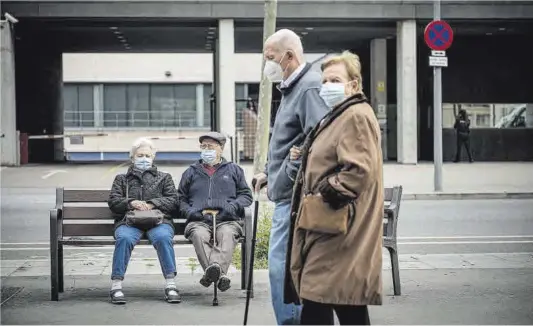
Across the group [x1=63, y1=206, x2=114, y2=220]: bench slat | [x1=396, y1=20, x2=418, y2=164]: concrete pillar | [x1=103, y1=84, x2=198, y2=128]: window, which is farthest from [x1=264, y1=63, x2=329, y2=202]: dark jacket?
[x1=103, y1=84, x2=198, y2=128]: window

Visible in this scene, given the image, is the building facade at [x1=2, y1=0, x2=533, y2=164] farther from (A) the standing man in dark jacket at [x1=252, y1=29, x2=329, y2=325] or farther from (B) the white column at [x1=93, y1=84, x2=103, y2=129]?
(A) the standing man in dark jacket at [x1=252, y1=29, x2=329, y2=325]

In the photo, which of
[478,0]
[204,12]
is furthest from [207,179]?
[478,0]

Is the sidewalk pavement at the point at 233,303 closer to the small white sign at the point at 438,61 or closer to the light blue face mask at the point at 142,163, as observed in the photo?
the light blue face mask at the point at 142,163

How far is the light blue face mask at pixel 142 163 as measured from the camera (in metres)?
8.18

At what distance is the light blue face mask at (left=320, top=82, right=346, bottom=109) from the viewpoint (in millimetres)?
4961

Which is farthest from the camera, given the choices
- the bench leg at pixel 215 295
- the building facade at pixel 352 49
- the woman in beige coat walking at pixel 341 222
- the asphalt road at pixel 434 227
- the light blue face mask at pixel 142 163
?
the building facade at pixel 352 49

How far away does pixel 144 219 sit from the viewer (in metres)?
7.81

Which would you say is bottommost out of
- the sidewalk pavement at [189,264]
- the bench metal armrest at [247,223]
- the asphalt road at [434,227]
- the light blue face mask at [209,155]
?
the asphalt road at [434,227]

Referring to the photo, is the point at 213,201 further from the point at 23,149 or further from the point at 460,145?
the point at 23,149

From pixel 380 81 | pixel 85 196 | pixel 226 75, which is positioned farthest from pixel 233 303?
pixel 380 81

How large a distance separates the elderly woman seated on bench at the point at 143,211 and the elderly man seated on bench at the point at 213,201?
0.55ft

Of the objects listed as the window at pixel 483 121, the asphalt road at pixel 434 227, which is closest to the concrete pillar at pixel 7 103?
the asphalt road at pixel 434 227

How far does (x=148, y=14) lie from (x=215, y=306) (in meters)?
22.3

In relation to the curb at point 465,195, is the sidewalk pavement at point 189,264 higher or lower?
higher
